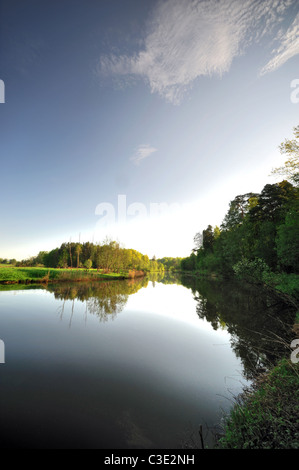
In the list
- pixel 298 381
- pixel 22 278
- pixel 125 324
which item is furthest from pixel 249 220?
pixel 22 278

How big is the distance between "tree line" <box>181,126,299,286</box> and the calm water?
29.2ft

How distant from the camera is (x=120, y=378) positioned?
559 cm

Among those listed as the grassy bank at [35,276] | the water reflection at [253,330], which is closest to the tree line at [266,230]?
the water reflection at [253,330]

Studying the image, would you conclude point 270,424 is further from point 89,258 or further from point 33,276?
point 89,258

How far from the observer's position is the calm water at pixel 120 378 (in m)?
3.57

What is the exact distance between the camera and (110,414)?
4078 millimetres

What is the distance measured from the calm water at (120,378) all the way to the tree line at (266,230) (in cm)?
889

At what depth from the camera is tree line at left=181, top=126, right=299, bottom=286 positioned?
1638cm

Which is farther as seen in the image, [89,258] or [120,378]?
[89,258]

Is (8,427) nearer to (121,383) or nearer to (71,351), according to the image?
(121,383)

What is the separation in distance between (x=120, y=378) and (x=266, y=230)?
28110 mm

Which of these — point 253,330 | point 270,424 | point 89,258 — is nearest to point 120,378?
point 270,424

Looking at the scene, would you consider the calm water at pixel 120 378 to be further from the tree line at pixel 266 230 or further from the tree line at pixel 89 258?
the tree line at pixel 89 258

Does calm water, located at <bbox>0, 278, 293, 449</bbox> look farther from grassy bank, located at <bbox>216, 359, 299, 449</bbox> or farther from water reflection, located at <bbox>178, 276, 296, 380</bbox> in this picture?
grassy bank, located at <bbox>216, 359, 299, 449</bbox>
